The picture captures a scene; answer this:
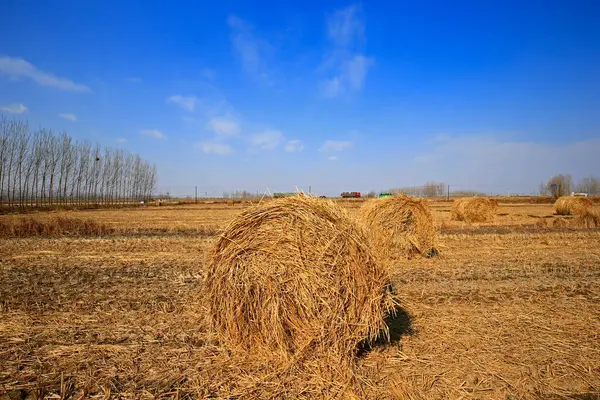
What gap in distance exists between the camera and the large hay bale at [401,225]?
39.3 feet

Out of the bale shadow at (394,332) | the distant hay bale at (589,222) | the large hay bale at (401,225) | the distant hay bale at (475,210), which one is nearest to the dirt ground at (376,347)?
the bale shadow at (394,332)

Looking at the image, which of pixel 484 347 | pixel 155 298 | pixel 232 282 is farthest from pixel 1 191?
pixel 484 347

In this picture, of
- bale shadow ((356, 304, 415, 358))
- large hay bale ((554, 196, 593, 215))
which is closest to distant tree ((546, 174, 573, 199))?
large hay bale ((554, 196, 593, 215))

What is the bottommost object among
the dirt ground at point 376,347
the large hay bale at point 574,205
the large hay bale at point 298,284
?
the dirt ground at point 376,347

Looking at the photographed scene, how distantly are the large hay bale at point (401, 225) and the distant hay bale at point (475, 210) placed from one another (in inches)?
570

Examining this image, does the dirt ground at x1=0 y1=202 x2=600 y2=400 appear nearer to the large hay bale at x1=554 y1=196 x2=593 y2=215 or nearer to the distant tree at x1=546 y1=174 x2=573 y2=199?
the large hay bale at x1=554 y1=196 x2=593 y2=215

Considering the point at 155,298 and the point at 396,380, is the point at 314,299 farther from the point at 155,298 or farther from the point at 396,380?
the point at 155,298

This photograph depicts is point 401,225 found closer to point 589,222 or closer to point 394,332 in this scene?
point 394,332

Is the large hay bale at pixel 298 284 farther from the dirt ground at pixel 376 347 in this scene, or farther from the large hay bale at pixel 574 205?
the large hay bale at pixel 574 205

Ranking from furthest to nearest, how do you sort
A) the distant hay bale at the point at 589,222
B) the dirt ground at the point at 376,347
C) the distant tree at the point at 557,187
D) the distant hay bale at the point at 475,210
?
1. the distant tree at the point at 557,187
2. the distant hay bale at the point at 475,210
3. the distant hay bale at the point at 589,222
4. the dirt ground at the point at 376,347

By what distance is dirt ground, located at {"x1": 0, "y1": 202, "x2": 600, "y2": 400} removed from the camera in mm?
3955

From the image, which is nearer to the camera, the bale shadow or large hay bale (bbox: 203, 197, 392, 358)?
large hay bale (bbox: 203, 197, 392, 358)

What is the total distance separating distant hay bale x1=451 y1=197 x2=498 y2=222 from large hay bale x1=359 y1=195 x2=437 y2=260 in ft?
47.5

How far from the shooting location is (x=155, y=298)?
7.15 metres
